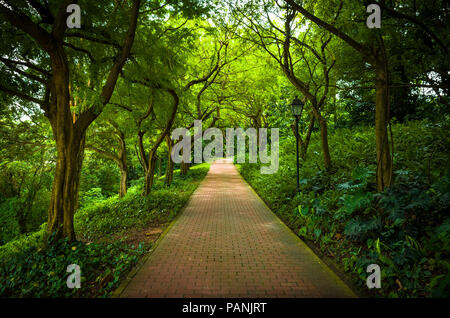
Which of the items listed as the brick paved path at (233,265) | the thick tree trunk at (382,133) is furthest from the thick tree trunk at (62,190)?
the thick tree trunk at (382,133)

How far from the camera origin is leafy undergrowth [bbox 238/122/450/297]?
10.3ft

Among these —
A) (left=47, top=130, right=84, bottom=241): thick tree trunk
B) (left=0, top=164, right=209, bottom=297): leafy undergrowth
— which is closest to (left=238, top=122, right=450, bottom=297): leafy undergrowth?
(left=0, top=164, right=209, bottom=297): leafy undergrowth

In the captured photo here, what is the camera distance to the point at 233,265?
13.6ft

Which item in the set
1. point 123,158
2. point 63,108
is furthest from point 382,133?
point 123,158

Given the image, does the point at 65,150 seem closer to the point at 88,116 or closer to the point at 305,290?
the point at 88,116

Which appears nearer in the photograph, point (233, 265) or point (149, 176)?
point (233, 265)

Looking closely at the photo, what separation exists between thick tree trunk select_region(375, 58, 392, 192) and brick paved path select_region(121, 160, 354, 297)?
2.15 meters

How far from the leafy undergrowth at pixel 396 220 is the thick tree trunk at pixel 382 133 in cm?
24

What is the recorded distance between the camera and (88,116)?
466 centimetres

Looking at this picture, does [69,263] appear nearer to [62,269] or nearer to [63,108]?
[62,269]

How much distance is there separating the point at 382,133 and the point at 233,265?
13.3ft

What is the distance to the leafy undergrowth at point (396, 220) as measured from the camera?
313 cm

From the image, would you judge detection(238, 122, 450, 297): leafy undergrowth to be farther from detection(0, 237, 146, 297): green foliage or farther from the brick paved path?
detection(0, 237, 146, 297): green foliage

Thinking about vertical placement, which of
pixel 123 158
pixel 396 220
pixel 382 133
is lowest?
pixel 396 220
